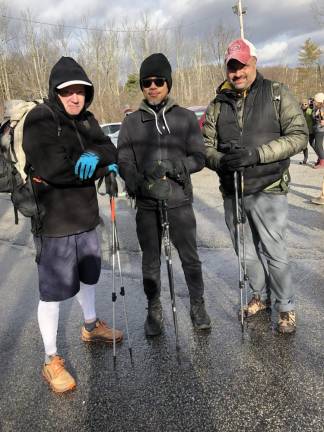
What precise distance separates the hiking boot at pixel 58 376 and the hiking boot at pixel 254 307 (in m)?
1.66

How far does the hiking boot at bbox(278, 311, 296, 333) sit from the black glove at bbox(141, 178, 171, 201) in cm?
145

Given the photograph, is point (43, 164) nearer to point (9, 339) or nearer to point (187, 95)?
point (9, 339)

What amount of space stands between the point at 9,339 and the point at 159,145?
2.23 metres

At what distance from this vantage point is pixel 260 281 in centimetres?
371

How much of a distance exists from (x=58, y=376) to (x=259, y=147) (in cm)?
230

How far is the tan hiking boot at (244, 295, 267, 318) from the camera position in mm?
3653

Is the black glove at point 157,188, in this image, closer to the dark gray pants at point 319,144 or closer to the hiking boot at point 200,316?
the hiking boot at point 200,316

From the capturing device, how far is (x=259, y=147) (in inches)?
123

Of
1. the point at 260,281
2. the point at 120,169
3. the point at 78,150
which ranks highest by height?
the point at 78,150

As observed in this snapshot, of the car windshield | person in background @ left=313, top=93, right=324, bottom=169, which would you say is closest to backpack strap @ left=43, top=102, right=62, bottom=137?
person in background @ left=313, top=93, right=324, bottom=169

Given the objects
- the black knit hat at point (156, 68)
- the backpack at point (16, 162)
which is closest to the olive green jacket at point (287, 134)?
the black knit hat at point (156, 68)

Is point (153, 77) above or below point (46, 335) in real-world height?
above

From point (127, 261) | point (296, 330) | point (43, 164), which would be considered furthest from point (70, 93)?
point (127, 261)

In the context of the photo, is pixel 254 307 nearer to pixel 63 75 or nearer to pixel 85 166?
pixel 85 166
